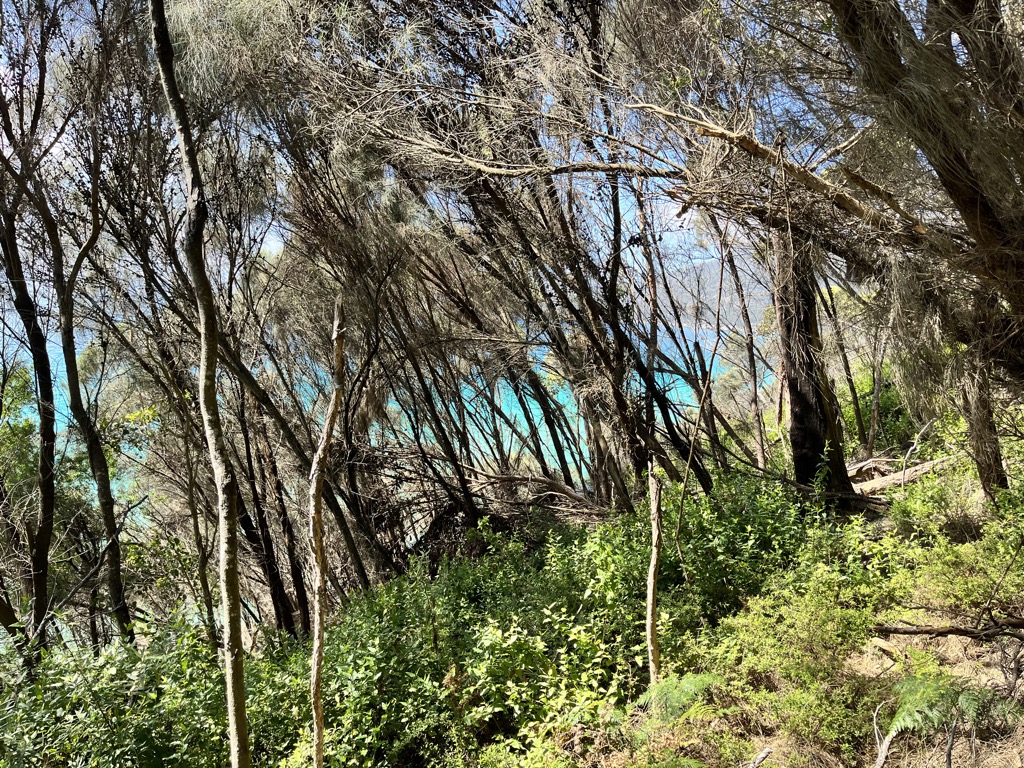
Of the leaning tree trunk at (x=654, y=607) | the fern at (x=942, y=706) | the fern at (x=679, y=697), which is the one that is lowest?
the fern at (x=942, y=706)

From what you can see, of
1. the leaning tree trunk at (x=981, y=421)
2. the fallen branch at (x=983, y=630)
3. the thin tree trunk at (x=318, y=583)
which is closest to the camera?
the thin tree trunk at (x=318, y=583)

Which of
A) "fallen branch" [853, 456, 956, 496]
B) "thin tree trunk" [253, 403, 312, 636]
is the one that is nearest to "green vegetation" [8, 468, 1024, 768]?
"fallen branch" [853, 456, 956, 496]

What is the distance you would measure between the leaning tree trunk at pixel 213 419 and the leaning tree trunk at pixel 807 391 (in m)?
4.14

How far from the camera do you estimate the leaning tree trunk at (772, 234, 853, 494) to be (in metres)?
5.27

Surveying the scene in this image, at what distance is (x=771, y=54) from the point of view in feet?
10.6

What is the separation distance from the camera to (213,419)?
1.86 meters

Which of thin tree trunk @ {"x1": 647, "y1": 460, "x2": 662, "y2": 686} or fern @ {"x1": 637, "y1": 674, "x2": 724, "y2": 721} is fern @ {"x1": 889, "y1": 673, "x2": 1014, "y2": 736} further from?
thin tree trunk @ {"x1": 647, "y1": 460, "x2": 662, "y2": 686}

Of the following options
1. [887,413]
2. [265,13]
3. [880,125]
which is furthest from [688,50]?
[887,413]

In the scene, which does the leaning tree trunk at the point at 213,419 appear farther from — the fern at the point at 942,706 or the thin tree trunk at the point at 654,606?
the thin tree trunk at the point at 654,606

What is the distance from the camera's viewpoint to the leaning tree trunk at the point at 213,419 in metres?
1.80

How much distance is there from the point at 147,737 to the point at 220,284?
5.00 meters

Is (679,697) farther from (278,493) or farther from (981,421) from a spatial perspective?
(278,493)

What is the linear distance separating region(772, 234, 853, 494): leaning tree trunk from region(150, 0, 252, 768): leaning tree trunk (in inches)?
163

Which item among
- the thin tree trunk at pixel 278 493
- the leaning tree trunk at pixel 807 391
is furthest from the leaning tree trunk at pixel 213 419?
the thin tree trunk at pixel 278 493
